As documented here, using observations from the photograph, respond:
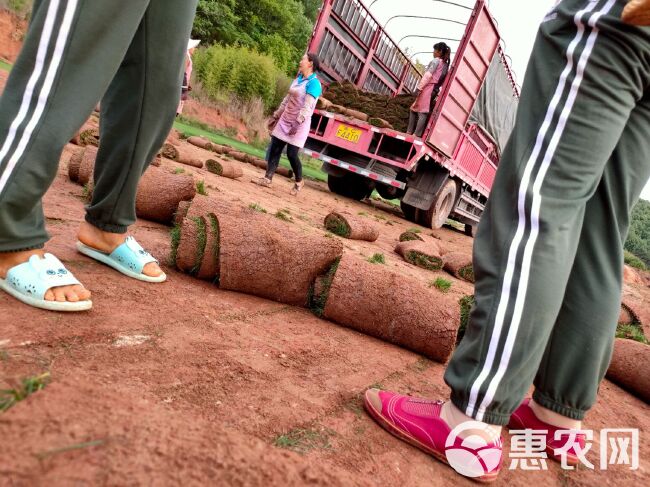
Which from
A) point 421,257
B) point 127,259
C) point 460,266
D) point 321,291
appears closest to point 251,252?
point 321,291

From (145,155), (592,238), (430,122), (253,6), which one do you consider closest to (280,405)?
(592,238)

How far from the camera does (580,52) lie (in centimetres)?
124

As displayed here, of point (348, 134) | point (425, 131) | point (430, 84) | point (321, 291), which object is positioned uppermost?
point (430, 84)

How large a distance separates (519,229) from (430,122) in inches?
250

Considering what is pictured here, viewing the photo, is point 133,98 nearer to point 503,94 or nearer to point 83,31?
point 83,31

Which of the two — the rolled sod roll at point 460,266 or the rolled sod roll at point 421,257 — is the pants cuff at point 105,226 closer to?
the rolled sod roll at point 421,257

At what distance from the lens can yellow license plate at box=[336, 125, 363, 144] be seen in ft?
25.5

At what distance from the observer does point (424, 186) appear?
25.6ft

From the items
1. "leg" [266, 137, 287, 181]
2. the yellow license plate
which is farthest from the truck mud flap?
"leg" [266, 137, 287, 181]

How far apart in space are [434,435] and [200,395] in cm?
62

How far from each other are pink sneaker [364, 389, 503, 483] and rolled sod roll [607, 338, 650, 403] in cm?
184

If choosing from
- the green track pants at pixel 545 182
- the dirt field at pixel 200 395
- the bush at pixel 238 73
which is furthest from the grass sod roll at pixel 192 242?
the bush at pixel 238 73

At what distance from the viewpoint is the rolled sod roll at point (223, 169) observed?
580 cm

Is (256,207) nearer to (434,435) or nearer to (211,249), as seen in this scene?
(211,249)
